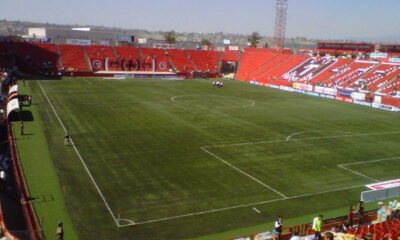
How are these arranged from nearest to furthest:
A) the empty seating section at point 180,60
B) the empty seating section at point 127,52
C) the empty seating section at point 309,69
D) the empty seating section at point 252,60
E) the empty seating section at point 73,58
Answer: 1. the empty seating section at point 309,69
2. the empty seating section at point 73,58
3. the empty seating section at point 127,52
4. the empty seating section at point 252,60
5. the empty seating section at point 180,60

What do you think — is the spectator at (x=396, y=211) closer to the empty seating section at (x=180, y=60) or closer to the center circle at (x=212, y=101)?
the center circle at (x=212, y=101)

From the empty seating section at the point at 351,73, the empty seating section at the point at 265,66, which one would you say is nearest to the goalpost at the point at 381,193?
the empty seating section at the point at 351,73

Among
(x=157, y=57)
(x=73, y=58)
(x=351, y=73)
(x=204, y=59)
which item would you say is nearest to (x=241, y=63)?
(x=204, y=59)

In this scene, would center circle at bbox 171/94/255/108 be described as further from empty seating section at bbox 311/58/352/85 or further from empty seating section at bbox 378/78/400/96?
empty seating section at bbox 311/58/352/85

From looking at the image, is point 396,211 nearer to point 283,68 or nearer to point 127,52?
point 283,68

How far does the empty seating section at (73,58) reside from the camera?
281ft

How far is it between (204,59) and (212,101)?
153 ft

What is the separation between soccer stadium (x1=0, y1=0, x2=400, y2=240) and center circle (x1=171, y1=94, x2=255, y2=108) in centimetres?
25

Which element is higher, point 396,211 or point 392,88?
point 392,88

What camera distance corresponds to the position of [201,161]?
2980cm

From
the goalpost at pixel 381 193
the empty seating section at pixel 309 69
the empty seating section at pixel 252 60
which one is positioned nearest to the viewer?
the goalpost at pixel 381 193

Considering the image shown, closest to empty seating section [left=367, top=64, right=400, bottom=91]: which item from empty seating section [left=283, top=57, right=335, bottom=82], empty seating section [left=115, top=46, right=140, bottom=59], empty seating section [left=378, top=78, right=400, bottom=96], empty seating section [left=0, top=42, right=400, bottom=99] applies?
empty seating section [left=0, top=42, right=400, bottom=99]

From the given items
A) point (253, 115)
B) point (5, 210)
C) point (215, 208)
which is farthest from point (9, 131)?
point (253, 115)

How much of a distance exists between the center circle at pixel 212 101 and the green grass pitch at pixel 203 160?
1.29ft
